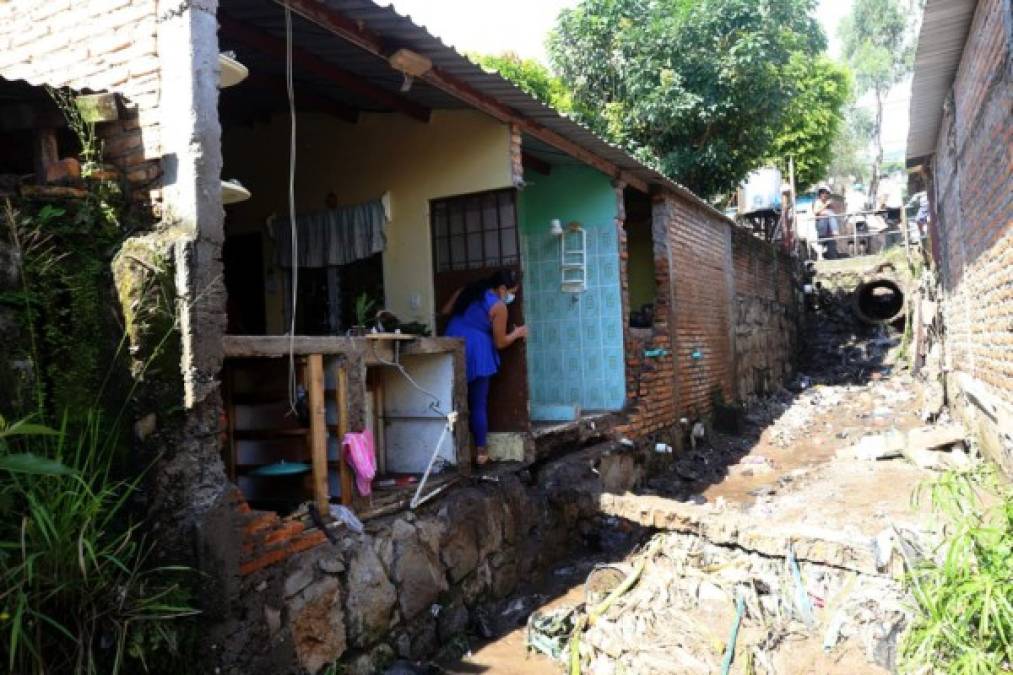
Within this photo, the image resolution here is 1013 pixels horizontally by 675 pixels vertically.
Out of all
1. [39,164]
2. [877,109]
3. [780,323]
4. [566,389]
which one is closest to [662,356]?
[566,389]

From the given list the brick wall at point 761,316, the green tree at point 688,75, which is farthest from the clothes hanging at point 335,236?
the green tree at point 688,75

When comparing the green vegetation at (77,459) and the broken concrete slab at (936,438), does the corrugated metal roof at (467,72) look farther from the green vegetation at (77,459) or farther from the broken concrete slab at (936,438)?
the broken concrete slab at (936,438)

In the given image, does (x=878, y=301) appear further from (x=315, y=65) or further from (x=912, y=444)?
(x=315, y=65)

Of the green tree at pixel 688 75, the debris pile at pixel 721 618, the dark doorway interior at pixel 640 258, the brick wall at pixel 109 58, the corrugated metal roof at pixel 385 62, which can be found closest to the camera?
the brick wall at pixel 109 58

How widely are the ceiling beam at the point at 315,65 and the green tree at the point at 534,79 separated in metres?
9.26

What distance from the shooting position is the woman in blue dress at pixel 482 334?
19.0ft

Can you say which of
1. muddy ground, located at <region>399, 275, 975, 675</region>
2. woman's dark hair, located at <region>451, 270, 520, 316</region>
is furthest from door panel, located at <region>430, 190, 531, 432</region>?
muddy ground, located at <region>399, 275, 975, 675</region>

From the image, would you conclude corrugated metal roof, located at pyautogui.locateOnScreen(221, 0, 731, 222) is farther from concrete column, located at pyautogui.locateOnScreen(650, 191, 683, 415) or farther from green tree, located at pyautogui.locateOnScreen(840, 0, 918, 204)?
green tree, located at pyautogui.locateOnScreen(840, 0, 918, 204)

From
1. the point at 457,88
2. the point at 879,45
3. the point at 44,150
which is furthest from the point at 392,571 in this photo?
the point at 879,45

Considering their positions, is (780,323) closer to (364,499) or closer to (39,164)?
(364,499)

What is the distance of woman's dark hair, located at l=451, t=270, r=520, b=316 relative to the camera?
19.5 ft

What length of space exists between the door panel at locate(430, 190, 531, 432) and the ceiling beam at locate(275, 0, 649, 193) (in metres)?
0.71

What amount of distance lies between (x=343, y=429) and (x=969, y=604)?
3440 millimetres

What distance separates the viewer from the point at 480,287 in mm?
5965
